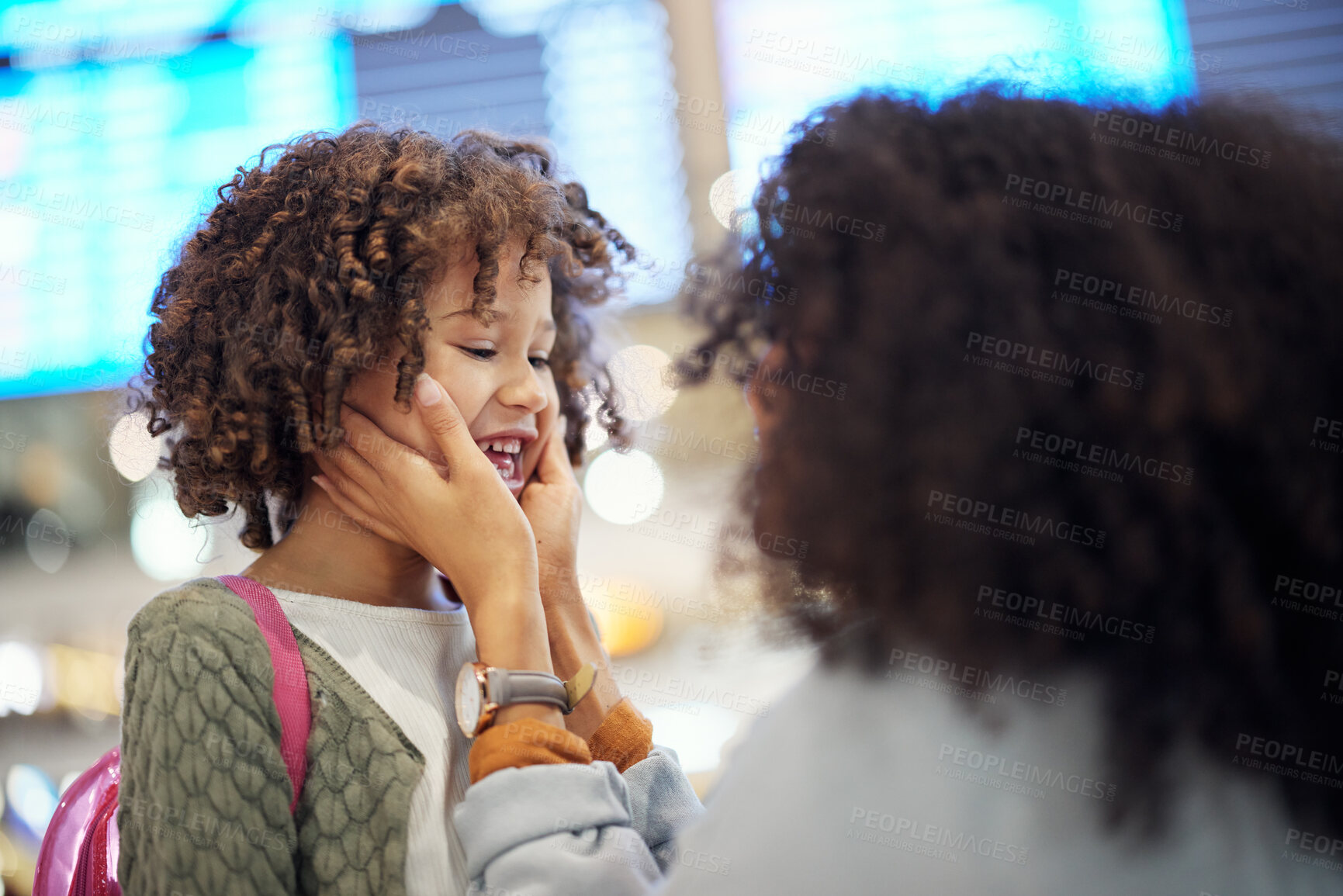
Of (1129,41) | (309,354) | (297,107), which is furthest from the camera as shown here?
(297,107)

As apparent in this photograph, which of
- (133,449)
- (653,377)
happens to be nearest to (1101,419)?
A: (653,377)

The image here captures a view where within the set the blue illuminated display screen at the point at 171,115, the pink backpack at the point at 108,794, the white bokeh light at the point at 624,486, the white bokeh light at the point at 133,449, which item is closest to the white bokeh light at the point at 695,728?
the white bokeh light at the point at 624,486

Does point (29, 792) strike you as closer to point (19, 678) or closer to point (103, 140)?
point (19, 678)

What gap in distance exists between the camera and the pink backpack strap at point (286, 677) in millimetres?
924

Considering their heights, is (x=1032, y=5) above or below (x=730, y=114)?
above

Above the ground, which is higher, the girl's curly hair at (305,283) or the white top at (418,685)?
the girl's curly hair at (305,283)

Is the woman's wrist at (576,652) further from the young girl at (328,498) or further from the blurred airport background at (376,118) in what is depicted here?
the blurred airport background at (376,118)

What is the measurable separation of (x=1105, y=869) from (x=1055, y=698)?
13cm

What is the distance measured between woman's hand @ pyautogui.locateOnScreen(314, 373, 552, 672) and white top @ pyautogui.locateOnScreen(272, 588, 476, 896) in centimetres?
11

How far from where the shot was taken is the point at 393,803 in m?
0.93

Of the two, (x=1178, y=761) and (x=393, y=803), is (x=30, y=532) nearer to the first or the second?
(x=393, y=803)

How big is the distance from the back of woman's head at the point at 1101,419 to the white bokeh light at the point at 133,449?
53.3 inches

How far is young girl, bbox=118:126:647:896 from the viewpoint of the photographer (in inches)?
34.6

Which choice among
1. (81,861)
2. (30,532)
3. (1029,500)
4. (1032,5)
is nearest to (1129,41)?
(1032,5)
